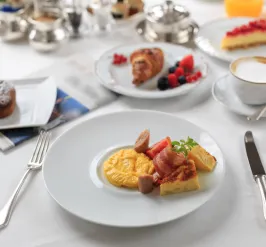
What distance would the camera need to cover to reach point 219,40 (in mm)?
1512

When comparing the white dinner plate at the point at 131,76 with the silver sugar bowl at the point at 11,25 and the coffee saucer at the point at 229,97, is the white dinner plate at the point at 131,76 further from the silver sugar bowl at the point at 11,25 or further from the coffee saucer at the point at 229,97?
the silver sugar bowl at the point at 11,25

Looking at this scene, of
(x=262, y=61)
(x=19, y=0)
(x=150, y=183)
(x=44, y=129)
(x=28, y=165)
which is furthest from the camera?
(x=19, y=0)

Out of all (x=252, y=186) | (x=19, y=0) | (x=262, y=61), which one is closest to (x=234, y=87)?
(x=262, y=61)

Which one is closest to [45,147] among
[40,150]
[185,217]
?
[40,150]

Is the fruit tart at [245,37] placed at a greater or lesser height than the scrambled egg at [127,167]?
lesser

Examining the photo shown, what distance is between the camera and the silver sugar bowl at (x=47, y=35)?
59.4 inches

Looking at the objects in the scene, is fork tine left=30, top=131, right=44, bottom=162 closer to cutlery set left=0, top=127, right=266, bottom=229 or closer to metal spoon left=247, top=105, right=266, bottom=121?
cutlery set left=0, top=127, right=266, bottom=229

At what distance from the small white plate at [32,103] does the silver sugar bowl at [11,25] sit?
353 mm

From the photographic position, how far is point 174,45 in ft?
4.75

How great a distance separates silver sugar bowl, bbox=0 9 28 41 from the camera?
1564mm

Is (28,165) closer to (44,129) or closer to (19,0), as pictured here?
(44,129)

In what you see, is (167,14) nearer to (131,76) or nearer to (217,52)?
(217,52)

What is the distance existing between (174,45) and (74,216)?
72 cm

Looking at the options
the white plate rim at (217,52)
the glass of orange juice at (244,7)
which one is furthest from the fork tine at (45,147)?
the glass of orange juice at (244,7)
